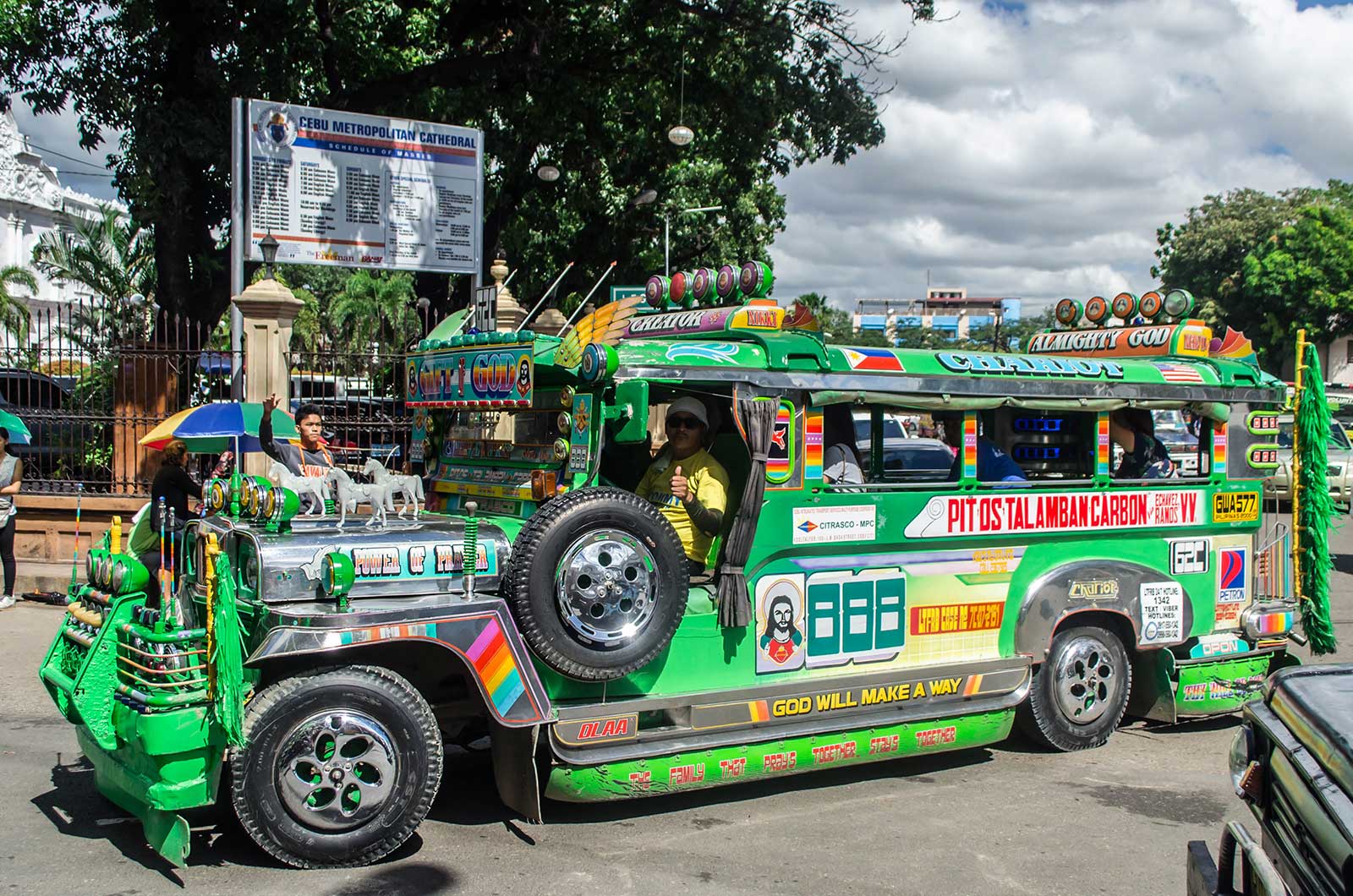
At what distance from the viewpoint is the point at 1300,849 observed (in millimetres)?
3006

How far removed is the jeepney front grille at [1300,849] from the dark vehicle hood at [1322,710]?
178 mm

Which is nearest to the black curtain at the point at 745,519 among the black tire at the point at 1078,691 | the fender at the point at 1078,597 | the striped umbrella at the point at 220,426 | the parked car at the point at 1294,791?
the fender at the point at 1078,597

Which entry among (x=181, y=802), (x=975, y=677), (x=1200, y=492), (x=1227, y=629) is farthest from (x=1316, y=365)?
(x=181, y=802)

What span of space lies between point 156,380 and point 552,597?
30.8ft

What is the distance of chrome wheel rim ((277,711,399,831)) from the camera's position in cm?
473

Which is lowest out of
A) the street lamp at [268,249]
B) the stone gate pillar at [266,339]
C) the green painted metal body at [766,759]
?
the green painted metal body at [766,759]

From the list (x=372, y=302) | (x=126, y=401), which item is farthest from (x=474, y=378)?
(x=372, y=302)

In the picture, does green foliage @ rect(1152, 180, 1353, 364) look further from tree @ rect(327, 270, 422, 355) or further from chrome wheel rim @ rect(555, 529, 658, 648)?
chrome wheel rim @ rect(555, 529, 658, 648)

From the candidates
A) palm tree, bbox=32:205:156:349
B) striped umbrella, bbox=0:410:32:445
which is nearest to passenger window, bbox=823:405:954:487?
striped umbrella, bbox=0:410:32:445

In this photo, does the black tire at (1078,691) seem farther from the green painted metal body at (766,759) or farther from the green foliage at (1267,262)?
the green foliage at (1267,262)

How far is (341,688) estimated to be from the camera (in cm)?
479

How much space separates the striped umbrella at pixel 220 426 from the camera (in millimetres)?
9062

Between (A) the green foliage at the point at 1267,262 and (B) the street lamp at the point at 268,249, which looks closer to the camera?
(B) the street lamp at the point at 268,249

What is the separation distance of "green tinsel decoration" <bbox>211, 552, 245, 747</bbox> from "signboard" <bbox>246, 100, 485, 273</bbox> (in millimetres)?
9682
